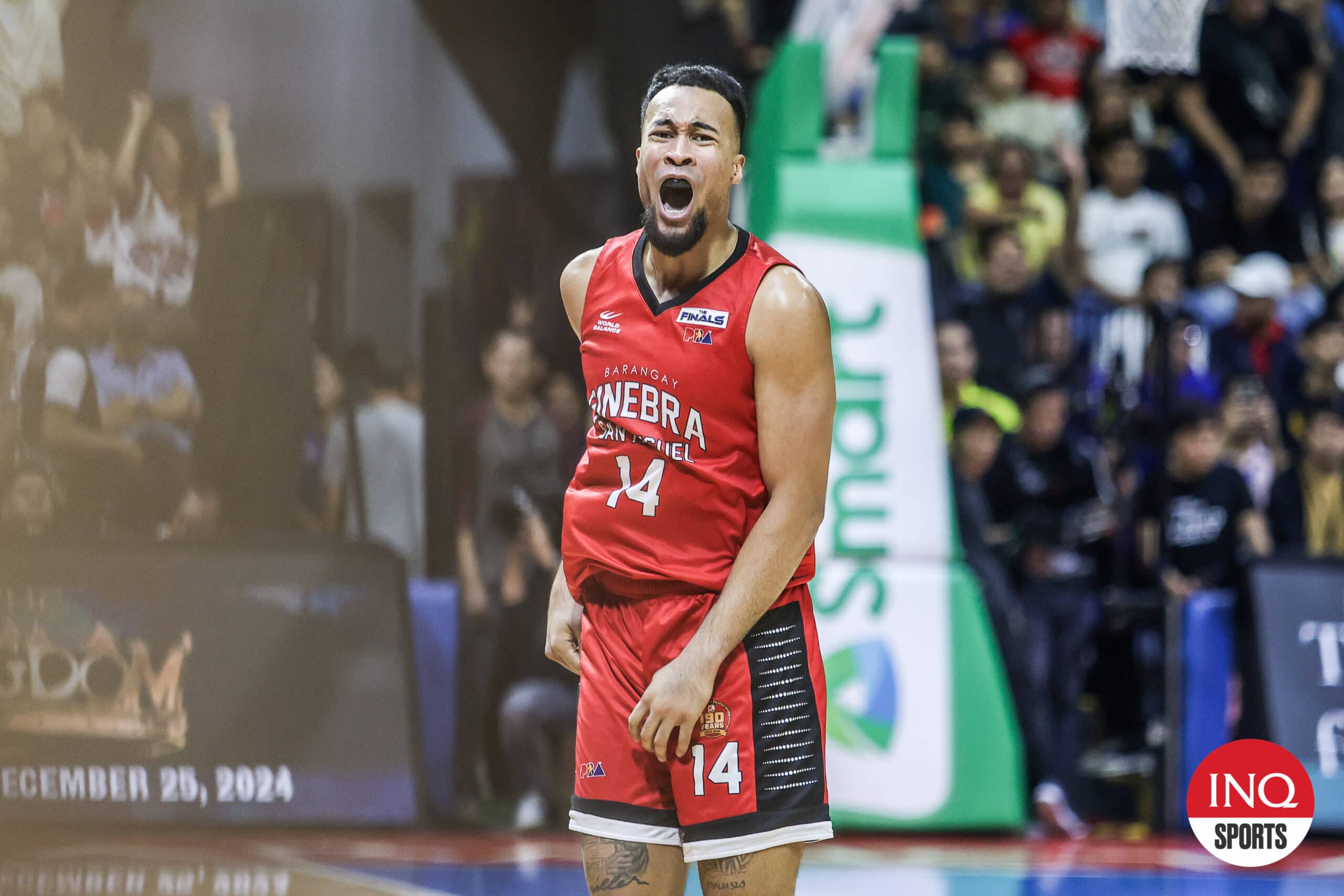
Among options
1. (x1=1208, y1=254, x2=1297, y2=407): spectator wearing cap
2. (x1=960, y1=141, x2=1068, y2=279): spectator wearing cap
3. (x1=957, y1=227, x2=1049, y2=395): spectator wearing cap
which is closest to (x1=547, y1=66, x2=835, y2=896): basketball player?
(x1=957, y1=227, x2=1049, y2=395): spectator wearing cap

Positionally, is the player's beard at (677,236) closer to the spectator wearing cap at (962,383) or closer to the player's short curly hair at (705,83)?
the player's short curly hair at (705,83)

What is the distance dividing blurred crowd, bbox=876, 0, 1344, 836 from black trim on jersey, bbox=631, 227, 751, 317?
454cm

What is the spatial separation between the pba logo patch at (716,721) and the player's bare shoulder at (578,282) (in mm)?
782

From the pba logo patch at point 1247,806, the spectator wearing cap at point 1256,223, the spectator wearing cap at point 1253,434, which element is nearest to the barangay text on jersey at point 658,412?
the pba logo patch at point 1247,806

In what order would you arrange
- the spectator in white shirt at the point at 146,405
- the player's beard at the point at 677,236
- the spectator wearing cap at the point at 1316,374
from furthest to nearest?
the spectator wearing cap at the point at 1316,374, the spectator in white shirt at the point at 146,405, the player's beard at the point at 677,236

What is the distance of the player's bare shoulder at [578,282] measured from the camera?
2785mm

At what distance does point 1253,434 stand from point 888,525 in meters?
2.55

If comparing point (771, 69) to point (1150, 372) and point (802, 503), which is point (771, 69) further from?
point (802, 503)

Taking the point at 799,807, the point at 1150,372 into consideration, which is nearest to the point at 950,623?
the point at 1150,372

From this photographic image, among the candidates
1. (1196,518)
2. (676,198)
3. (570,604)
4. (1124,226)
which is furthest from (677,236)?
(1124,226)

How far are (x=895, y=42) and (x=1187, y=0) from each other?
3.53m

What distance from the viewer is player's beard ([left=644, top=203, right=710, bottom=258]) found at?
2.55 metres

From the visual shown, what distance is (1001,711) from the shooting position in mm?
6605

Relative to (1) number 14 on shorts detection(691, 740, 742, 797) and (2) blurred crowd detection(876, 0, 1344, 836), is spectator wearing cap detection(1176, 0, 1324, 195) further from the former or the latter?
(1) number 14 on shorts detection(691, 740, 742, 797)
